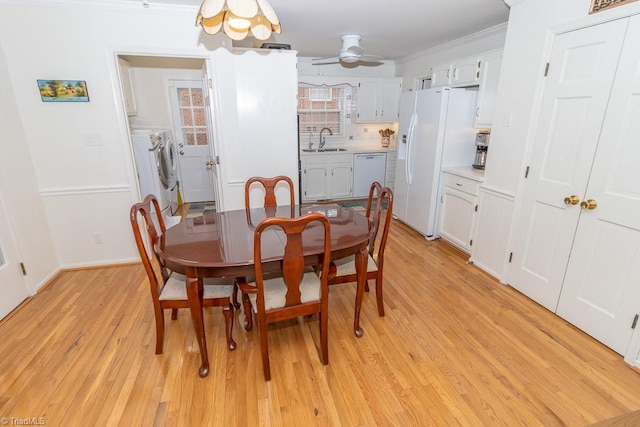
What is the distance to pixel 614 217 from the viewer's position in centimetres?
192

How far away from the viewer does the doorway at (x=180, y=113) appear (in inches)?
185

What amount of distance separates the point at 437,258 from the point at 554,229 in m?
1.19

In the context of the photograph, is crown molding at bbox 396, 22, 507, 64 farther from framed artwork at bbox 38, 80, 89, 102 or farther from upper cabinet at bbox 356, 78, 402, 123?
framed artwork at bbox 38, 80, 89, 102

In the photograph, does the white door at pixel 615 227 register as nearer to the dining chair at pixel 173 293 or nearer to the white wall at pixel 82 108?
the dining chair at pixel 173 293

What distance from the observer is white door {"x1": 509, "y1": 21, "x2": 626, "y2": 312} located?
6.45ft

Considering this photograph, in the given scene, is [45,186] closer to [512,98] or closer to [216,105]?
[216,105]

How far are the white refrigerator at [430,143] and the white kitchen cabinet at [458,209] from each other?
10 cm

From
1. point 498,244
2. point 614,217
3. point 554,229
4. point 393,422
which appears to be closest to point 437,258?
point 498,244

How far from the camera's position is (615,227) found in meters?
1.92

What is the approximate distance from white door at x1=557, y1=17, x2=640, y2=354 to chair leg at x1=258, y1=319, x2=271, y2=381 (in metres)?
2.15

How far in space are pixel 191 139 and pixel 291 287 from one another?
441 cm

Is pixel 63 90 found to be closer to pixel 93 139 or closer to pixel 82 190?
pixel 93 139

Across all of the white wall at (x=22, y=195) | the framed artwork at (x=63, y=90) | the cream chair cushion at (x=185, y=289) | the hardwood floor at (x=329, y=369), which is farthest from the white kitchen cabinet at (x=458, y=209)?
the white wall at (x=22, y=195)

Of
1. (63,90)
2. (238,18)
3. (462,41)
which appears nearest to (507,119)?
(462,41)
